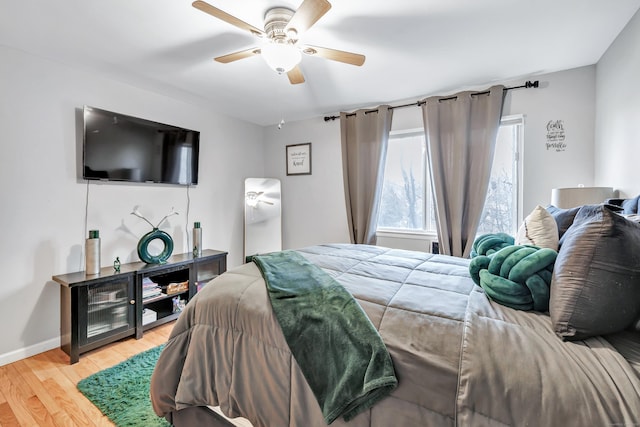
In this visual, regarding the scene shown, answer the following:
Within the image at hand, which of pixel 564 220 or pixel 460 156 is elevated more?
pixel 460 156

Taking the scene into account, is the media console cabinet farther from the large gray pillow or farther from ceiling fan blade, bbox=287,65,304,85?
the large gray pillow

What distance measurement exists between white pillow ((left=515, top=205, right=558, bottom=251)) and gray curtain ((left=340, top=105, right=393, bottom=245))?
205cm

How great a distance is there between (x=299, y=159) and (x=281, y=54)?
226 centimetres

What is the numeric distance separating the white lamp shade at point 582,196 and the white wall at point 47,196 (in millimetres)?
3723

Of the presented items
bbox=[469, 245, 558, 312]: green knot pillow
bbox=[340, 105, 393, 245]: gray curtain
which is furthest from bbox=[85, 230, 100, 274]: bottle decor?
bbox=[469, 245, 558, 312]: green knot pillow

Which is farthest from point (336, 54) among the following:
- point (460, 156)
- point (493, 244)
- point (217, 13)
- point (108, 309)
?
point (108, 309)

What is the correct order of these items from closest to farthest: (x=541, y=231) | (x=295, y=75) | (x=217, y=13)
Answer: (x=541, y=231), (x=217, y=13), (x=295, y=75)

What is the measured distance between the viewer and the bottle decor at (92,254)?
230cm

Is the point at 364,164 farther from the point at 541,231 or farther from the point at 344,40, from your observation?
the point at 541,231

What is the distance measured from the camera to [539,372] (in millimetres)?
716

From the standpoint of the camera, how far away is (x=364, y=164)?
3.36 m

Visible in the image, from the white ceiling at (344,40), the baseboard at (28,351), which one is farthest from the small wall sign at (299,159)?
the baseboard at (28,351)

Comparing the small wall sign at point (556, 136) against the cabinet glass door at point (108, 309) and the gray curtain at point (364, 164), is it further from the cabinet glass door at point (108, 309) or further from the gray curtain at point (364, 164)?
the cabinet glass door at point (108, 309)

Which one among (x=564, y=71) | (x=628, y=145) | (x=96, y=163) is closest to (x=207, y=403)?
(x=96, y=163)
